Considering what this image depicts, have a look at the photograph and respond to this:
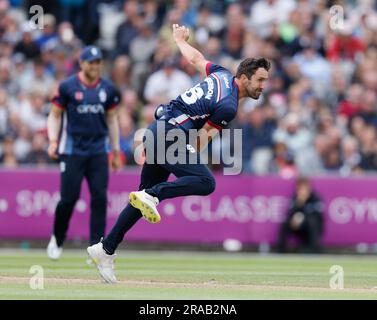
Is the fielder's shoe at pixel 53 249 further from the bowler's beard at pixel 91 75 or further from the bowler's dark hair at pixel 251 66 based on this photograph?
the bowler's dark hair at pixel 251 66

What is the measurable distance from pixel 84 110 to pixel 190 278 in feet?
11.0

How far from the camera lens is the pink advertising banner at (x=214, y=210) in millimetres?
20016

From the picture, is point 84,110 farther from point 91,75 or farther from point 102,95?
point 91,75

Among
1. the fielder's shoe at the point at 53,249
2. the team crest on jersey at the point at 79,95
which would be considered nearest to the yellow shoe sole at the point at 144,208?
the team crest on jersey at the point at 79,95

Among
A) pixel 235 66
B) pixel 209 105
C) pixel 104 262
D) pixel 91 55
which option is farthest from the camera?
pixel 235 66

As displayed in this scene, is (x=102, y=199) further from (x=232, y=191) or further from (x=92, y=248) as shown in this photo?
(x=232, y=191)

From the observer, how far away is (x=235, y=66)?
2261 centimetres

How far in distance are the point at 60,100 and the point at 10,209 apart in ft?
17.3


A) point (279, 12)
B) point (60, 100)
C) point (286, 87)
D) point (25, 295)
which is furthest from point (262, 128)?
point (25, 295)

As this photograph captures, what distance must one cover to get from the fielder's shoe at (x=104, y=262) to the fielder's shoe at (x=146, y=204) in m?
0.76

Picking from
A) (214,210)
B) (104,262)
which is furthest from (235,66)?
(104,262)

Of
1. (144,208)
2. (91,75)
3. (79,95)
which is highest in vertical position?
(91,75)

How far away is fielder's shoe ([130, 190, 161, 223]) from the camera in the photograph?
11.7 m
